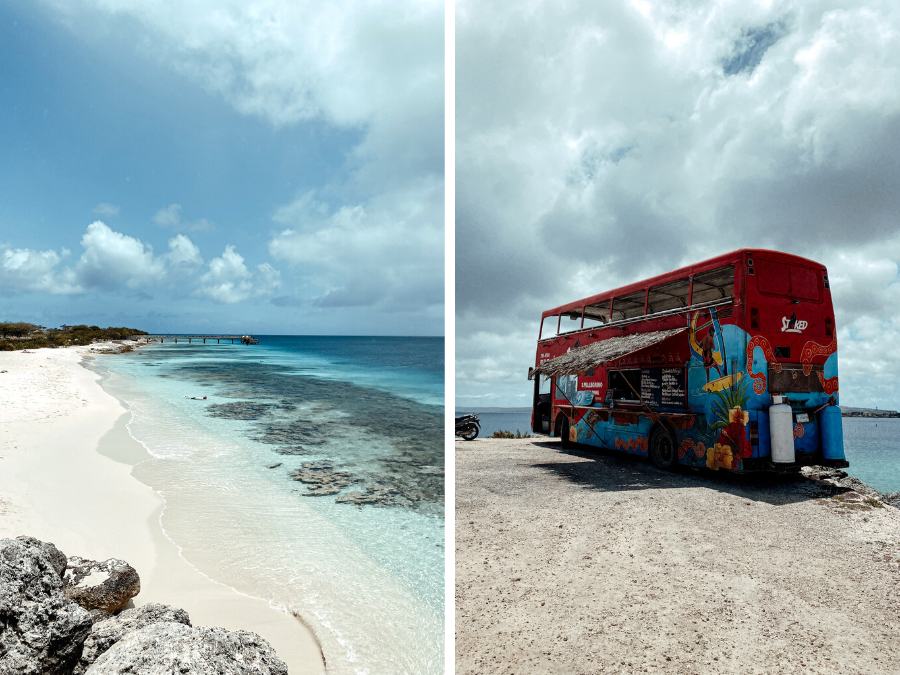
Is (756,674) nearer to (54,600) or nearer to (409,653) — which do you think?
(409,653)

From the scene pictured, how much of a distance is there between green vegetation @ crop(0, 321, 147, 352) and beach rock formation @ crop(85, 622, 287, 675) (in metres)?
37.6

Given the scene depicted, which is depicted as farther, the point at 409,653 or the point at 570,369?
the point at 570,369

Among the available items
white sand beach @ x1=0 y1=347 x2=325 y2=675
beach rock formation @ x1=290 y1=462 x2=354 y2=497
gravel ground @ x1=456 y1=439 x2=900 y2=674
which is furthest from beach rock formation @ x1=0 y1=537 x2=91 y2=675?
beach rock formation @ x1=290 y1=462 x2=354 y2=497

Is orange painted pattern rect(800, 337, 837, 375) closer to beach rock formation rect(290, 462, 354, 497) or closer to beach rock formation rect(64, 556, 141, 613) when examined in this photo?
beach rock formation rect(290, 462, 354, 497)

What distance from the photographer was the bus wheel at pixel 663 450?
273 inches

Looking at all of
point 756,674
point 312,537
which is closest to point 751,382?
point 756,674

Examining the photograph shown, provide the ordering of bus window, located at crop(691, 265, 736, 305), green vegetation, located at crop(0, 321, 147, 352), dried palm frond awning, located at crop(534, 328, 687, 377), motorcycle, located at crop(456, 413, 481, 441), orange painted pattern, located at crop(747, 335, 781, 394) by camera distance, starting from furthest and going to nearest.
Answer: green vegetation, located at crop(0, 321, 147, 352), motorcycle, located at crop(456, 413, 481, 441), dried palm frond awning, located at crop(534, 328, 687, 377), bus window, located at crop(691, 265, 736, 305), orange painted pattern, located at crop(747, 335, 781, 394)

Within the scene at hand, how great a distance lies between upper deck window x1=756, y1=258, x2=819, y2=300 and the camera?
5957 mm

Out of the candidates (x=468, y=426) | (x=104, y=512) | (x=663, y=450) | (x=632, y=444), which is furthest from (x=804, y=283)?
(x=468, y=426)

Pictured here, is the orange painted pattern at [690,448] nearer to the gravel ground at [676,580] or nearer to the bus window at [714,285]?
the gravel ground at [676,580]

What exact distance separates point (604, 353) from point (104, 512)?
6.43 m

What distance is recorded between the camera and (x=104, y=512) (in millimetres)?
5520

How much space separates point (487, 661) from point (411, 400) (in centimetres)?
2035

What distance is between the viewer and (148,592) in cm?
386
